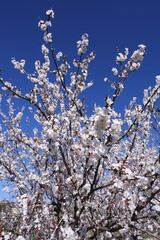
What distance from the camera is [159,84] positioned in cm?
505

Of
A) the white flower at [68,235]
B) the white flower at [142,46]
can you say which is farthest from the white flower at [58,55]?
the white flower at [68,235]

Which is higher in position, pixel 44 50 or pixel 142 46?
pixel 44 50

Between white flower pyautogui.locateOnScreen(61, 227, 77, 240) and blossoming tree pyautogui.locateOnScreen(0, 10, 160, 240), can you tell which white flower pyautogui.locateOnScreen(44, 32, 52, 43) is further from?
white flower pyautogui.locateOnScreen(61, 227, 77, 240)

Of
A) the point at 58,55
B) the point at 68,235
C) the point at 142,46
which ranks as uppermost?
the point at 58,55

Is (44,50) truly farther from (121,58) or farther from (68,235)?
(68,235)

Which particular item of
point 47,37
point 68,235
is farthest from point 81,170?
point 47,37

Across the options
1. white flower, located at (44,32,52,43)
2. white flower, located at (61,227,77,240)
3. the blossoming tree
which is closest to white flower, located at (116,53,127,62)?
the blossoming tree

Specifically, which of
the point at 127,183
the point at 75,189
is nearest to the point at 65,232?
the point at 75,189

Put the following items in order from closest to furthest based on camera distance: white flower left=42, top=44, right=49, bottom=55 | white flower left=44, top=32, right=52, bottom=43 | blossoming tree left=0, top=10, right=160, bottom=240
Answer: blossoming tree left=0, top=10, right=160, bottom=240 < white flower left=44, top=32, right=52, bottom=43 < white flower left=42, top=44, right=49, bottom=55

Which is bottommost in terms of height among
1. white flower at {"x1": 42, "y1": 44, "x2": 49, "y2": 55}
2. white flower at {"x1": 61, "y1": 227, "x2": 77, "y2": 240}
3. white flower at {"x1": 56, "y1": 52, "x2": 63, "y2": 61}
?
white flower at {"x1": 61, "y1": 227, "x2": 77, "y2": 240}

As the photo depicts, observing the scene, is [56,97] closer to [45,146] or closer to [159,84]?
[45,146]

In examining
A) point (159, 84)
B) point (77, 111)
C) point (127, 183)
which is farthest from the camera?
point (77, 111)

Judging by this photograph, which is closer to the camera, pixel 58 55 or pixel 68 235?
pixel 68 235

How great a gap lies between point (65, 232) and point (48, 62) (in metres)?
4.35
